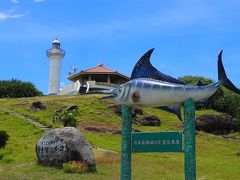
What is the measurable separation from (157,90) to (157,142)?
1513 mm

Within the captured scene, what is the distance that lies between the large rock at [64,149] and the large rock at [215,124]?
1184 inches

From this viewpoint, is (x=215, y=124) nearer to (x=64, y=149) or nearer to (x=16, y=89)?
(x=64, y=149)

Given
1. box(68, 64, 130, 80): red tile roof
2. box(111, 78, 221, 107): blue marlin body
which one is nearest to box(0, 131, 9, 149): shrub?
box(111, 78, 221, 107): blue marlin body

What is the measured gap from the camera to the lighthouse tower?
7531cm

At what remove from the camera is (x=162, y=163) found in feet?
92.9

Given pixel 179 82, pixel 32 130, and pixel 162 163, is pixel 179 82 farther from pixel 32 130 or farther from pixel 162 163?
pixel 32 130

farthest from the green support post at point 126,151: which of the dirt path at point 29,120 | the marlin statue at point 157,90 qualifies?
the dirt path at point 29,120

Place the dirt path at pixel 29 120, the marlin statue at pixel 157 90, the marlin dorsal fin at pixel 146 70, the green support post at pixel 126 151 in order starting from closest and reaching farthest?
1. the marlin statue at pixel 157 90
2. the marlin dorsal fin at pixel 146 70
3. the green support post at pixel 126 151
4. the dirt path at pixel 29 120

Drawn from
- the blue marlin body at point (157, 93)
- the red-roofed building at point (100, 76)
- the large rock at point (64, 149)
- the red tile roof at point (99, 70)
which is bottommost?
the large rock at point (64, 149)

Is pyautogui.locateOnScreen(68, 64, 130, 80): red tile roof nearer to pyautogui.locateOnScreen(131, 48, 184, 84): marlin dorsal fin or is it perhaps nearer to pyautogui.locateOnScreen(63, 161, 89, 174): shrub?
pyautogui.locateOnScreen(63, 161, 89, 174): shrub

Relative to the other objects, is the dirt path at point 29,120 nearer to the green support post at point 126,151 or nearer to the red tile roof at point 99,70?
the red tile roof at point 99,70

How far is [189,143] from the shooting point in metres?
12.8

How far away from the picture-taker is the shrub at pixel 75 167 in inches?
846

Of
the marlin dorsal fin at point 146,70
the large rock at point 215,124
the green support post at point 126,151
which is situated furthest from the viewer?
the large rock at point 215,124
